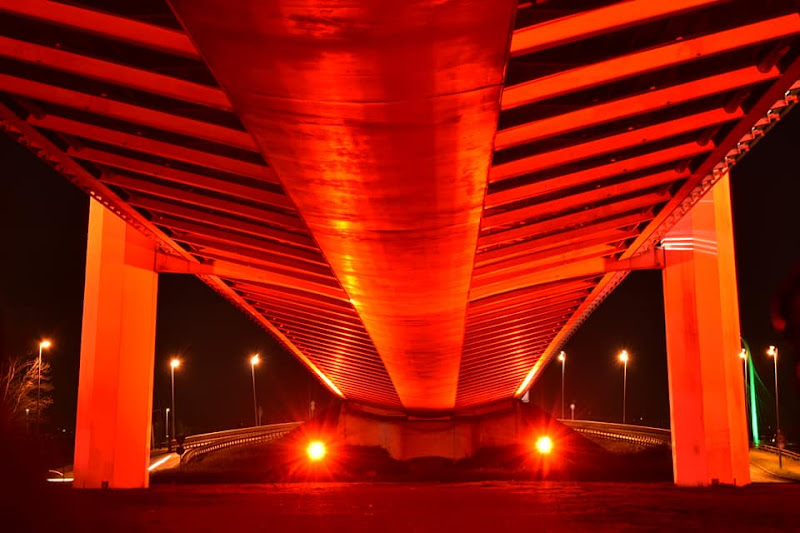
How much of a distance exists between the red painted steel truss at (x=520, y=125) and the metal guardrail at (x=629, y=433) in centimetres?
3239

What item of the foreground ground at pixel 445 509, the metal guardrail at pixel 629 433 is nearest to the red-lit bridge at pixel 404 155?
the foreground ground at pixel 445 509

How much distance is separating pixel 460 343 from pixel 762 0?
12.8m

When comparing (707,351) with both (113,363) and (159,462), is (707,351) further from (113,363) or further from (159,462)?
(159,462)

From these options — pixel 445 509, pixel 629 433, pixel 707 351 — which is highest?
pixel 707 351

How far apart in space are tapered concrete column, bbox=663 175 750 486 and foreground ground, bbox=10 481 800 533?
1017mm

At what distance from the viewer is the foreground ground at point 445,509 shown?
39.2ft

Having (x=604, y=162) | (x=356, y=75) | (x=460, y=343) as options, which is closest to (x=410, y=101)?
(x=356, y=75)

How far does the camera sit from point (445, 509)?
568 inches

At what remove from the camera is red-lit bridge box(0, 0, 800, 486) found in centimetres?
666

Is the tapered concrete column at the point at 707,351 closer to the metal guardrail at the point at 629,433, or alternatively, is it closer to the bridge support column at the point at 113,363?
the bridge support column at the point at 113,363

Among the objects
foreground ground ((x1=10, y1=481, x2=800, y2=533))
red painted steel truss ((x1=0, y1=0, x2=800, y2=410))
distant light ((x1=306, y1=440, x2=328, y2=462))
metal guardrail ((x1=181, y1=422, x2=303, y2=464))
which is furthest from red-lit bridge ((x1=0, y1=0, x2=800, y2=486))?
metal guardrail ((x1=181, y1=422, x2=303, y2=464))

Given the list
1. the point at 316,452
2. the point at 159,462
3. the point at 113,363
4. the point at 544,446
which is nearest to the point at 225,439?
the point at 159,462

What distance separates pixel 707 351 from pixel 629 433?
35790 mm

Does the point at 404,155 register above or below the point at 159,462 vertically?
above
